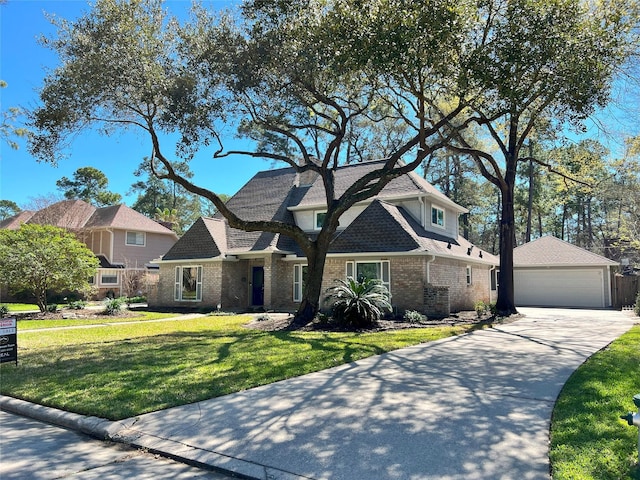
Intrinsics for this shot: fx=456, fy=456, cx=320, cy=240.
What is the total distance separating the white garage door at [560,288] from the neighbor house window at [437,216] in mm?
9530

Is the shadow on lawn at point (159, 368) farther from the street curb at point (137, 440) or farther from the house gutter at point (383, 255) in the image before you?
the house gutter at point (383, 255)

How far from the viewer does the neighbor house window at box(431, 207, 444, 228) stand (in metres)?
21.4

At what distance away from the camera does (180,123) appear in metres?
14.2

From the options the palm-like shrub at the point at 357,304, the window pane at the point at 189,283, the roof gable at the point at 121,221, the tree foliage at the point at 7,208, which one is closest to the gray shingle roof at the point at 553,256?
the palm-like shrub at the point at 357,304

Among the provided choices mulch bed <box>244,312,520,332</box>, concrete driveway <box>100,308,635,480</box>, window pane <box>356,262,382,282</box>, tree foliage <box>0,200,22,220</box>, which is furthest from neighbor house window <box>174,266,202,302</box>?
tree foliage <box>0,200,22,220</box>

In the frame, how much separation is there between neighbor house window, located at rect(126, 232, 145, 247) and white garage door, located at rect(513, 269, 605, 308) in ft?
89.1

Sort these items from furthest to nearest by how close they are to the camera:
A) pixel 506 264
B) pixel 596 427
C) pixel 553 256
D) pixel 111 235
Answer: pixel 111 235, pixel 553 256, pixel 506 264, pixel 596 427

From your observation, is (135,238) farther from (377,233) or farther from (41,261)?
(377,233)

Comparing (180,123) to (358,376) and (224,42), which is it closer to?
(224,42)

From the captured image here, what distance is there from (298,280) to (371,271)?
4.11 m

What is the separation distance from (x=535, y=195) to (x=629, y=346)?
117ft

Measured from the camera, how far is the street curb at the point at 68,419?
17.5 ft

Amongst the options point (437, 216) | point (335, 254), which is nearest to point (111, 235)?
point (335, 254)

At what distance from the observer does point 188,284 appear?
913 inches
